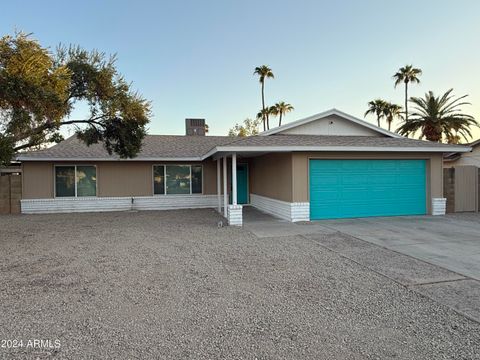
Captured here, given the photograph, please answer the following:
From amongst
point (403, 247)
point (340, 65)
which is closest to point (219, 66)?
point (340, 65)

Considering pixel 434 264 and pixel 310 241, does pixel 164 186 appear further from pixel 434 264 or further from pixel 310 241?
pixel 434 264

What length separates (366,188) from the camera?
1041 cm

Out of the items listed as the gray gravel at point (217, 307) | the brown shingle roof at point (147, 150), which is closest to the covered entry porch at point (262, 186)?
the brown shingle roof at point (147, 150)

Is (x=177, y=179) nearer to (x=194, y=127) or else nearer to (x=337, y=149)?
(x=194, y=127)

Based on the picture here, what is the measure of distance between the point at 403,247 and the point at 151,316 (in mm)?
5490

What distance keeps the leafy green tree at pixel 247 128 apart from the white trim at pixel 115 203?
2863 cm

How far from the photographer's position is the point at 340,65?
14.5 meters

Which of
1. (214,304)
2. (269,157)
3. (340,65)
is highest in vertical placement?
(340,65)

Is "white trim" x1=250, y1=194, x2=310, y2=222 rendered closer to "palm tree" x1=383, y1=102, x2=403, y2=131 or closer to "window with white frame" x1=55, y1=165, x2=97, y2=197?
"window with white frame" x1=55, y1=165, x2=97, y2=197

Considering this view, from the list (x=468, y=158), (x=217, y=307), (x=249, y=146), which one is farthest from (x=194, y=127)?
(x=468, y=158)

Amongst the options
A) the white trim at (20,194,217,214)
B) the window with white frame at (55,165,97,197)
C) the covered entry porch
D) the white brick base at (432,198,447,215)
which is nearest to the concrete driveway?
the white brick base at (432,198,447,215)

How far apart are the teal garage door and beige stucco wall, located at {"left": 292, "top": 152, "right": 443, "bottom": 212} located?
17 centimetres

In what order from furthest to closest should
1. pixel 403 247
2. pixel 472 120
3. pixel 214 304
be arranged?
pixel 472 120, pixel 403 247, pixel 214 304

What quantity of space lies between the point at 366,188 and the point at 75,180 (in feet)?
40.3
